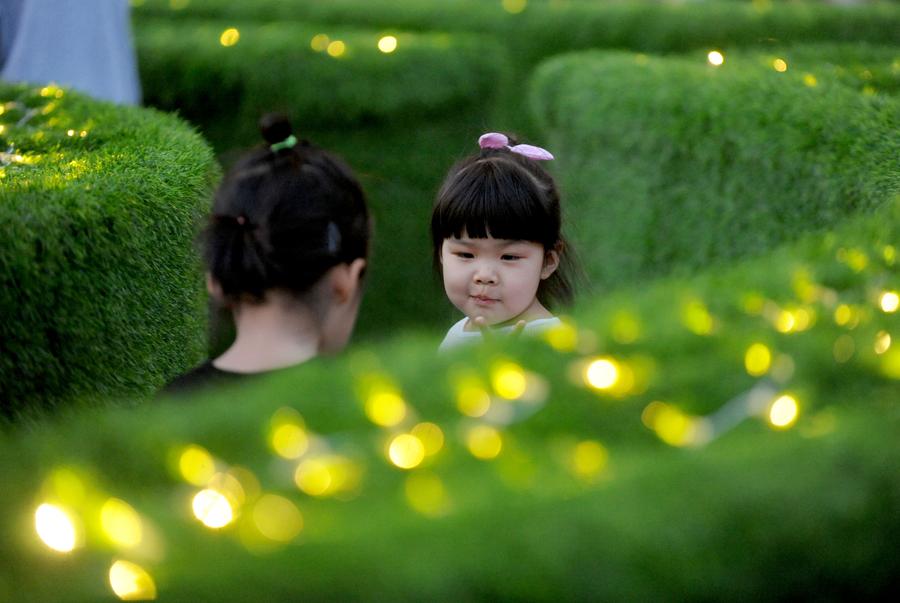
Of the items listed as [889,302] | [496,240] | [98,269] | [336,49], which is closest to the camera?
[889,302]

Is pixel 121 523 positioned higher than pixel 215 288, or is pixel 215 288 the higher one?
pixel 215 288

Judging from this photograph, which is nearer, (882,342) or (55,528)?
(55,528)

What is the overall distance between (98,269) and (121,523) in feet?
6.27

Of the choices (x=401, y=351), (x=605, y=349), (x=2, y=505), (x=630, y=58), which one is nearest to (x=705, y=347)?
(x=605, y=349)

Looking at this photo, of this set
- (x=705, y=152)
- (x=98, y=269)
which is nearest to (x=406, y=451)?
(x=98, y=269)

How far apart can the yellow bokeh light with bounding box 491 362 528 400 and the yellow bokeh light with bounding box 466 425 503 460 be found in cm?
11

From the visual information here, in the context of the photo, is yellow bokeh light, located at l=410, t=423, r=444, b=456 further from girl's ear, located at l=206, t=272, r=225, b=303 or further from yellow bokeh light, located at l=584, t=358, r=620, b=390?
girl's ear, located at l=206, t=272, r=225, b=303

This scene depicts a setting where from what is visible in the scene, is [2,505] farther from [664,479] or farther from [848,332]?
[848,332]

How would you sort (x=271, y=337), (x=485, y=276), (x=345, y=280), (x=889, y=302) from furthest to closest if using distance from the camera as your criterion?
(x=485, y=276)
(x=345, y=280)
(x=271, y=337)
(x=889, y=302)

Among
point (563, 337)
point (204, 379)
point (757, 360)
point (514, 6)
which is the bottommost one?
point (757, 360)

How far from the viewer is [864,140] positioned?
177 inches

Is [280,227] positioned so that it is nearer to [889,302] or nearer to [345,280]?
[345,280]

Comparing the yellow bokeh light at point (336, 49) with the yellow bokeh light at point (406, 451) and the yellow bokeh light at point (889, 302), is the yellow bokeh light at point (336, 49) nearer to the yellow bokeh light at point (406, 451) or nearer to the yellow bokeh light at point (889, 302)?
the yellow bokeh light at point (889, 302)

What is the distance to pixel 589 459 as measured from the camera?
74.0 inches
